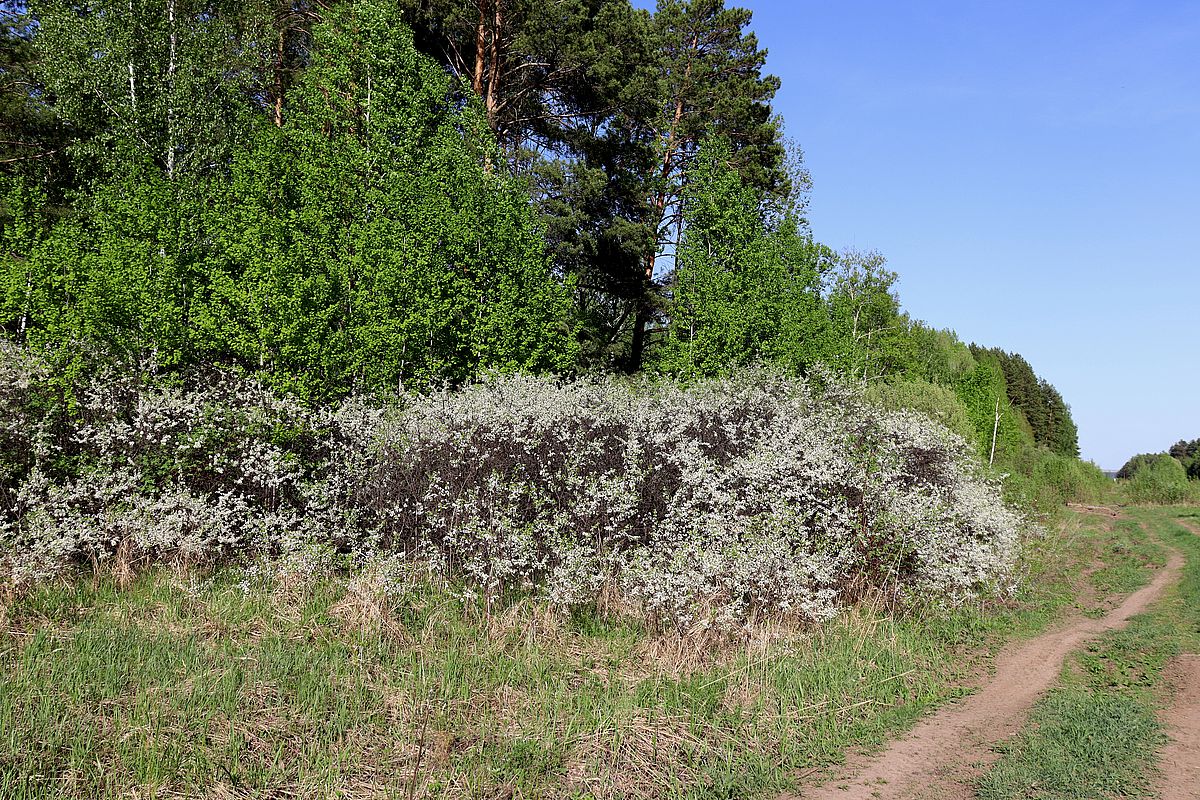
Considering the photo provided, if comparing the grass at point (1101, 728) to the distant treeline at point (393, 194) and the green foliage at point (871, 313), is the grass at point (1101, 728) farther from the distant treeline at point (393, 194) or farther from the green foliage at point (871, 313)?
the green foliage at point (871, 313)

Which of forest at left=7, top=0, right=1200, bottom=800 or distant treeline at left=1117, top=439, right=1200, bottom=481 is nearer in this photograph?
forest at left=7, top=0, right=1200, bottom=800

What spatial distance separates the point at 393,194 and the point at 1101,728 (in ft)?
61.2

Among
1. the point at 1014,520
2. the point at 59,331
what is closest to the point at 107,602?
the point at 59,331

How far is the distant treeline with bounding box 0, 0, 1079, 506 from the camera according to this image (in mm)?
16266

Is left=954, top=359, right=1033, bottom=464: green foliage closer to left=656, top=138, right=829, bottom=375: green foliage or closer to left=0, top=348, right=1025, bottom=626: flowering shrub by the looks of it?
left=656, top=138, right=829, bottom=375: green foliage

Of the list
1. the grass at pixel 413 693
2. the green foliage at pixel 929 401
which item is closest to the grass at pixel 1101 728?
the grass at pixel 413 693

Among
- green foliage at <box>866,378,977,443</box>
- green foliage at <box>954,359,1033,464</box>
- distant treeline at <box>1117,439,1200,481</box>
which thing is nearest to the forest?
green foliage at <box>866,378,977,443</box>

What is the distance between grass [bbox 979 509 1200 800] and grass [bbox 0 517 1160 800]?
1.14m

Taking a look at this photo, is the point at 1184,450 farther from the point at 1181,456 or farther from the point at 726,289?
the point at 726,289

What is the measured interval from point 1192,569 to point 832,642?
45.9ft

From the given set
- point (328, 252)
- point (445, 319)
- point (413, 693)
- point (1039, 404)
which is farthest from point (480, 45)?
point (1039, 404)

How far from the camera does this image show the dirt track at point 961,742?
19.9 feet

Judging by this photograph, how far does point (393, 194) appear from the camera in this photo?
19.3 meters

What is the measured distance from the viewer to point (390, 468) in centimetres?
1162
